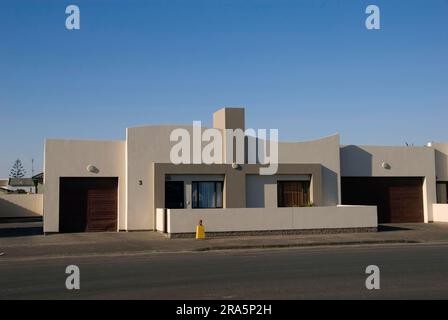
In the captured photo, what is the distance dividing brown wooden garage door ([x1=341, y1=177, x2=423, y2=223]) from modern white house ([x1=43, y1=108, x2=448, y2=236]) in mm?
1466

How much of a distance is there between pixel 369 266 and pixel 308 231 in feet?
37.1

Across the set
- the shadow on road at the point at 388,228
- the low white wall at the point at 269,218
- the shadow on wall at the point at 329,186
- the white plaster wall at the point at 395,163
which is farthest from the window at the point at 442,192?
the low white wall at the point at 269,218

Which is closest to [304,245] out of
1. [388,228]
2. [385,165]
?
[388,228]

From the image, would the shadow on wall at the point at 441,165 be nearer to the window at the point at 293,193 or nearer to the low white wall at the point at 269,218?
the low white wall at the point at 269,218

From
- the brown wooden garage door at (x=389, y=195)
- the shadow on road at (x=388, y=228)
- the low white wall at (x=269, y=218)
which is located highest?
the brown wooden garage door at (x=389, y=195)

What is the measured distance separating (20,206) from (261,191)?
77.7 feet

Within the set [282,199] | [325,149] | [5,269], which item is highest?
[325,149]

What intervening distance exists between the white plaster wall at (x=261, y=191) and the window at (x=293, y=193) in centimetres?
33

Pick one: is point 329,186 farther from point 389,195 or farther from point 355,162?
point 389,195

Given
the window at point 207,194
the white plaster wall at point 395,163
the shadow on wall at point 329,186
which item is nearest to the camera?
the window at point 207,194

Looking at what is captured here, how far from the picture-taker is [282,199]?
28.7 m

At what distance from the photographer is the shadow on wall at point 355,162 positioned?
30664 mm

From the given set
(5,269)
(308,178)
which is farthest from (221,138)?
(5,269)
